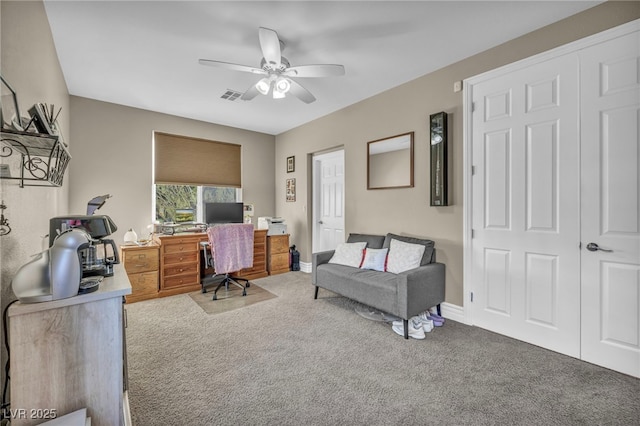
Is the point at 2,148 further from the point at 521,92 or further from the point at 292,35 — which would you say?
the point at 521,92

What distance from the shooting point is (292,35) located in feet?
7.85

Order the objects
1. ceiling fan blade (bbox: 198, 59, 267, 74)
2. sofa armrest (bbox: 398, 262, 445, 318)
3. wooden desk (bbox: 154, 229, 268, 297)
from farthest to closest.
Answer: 1. wooden desk (bbox: 154, 229, 268, 297)
2. sofa armrest (bbox: 398, 262, 445, 318)
3. ceiling fan blade (bbox: 198, 59, 267, 74)

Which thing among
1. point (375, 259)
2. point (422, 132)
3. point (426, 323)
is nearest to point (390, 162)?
point (422, 132)

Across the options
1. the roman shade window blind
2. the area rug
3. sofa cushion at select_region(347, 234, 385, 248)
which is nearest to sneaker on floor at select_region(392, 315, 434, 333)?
sofa cushion at select_region(347, 234, 385, 248)

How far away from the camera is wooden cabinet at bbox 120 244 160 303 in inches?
139

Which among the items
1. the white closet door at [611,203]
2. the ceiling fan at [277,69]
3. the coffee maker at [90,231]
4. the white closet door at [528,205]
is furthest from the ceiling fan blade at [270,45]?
the white closet door at [611,203]

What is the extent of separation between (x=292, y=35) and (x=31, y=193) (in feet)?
7.16

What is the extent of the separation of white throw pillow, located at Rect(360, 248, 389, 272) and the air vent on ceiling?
2.64 metres

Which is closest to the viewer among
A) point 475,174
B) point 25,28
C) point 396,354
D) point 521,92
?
point 25,28

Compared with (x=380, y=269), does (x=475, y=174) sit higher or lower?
higher

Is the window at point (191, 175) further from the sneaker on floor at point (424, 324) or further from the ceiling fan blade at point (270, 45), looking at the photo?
the sneaker on floor at point (424, 324)

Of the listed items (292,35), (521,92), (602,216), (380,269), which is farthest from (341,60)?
(602,216)

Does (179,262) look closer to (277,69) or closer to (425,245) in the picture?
(277,69)

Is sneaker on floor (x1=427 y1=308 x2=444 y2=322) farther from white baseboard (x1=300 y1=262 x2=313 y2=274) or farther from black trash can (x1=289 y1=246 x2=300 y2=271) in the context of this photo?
black trash can (x1=289 y1=246 x2=300 y2=271)
